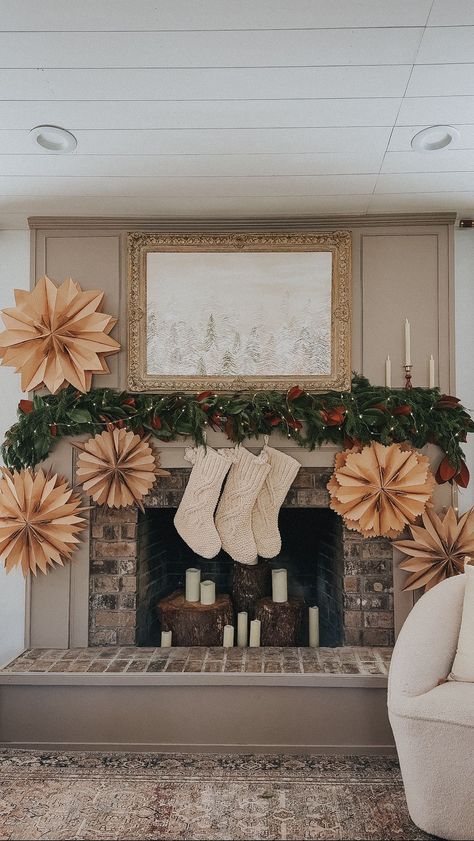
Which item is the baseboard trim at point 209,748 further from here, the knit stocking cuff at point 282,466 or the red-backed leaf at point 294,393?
the red-backed leaf at point 294,393

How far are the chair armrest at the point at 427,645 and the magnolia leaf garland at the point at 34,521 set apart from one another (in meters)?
1.45

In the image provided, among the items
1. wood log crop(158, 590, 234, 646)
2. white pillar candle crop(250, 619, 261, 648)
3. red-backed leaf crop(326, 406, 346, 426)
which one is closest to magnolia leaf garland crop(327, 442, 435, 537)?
red-backed leaf crop(326, 406, 346, 426)

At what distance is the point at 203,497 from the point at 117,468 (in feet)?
1.32

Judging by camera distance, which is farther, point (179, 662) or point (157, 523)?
point (157, 523)

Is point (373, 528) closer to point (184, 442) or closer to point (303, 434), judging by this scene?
point (303, 434)

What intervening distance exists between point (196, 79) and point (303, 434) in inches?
58.3

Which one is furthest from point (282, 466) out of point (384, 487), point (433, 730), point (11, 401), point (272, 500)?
point (11, 401)

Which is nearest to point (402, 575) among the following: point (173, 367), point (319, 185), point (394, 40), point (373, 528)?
point (373, 528)

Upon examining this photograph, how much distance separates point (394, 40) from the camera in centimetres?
163

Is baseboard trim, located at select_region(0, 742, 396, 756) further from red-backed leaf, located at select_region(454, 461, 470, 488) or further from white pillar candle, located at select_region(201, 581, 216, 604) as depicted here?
red-backed leaf, located at select_region(454, 461, 470, 488)

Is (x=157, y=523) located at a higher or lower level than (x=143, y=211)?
lower

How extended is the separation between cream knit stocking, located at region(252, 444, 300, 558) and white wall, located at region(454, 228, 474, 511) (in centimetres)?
84

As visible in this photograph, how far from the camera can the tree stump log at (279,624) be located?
115 inches

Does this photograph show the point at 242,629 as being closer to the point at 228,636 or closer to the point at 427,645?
the point at 228,636
